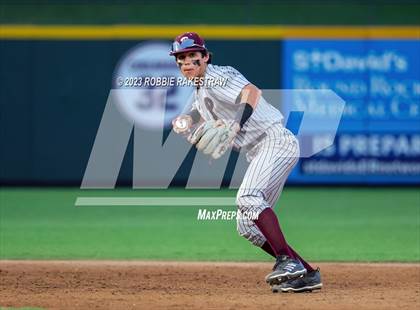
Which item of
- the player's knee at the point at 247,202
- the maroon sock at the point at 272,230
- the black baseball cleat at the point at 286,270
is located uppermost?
the player's knee at the point at 247,202

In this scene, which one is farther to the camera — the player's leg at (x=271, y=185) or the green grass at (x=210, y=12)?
the green grass at (x=210, y=12)

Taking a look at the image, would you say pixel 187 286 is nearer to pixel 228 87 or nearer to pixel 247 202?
pixel 247 202

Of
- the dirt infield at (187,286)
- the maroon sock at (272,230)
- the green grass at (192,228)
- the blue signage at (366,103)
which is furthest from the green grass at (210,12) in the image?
the maroon sock at (272,230)

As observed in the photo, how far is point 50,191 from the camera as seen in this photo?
17.8 meters

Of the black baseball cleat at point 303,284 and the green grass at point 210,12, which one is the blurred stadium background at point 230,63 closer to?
the green grass at point 210,12

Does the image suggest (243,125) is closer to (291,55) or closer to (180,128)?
(180,128)

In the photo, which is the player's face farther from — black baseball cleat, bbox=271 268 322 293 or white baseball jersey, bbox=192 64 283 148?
black baseball cleat, bbox=271 268 322 293

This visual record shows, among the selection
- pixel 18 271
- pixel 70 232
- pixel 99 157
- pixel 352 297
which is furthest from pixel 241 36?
pixel 352 297

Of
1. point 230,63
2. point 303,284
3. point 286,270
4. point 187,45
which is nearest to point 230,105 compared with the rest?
point 187,45

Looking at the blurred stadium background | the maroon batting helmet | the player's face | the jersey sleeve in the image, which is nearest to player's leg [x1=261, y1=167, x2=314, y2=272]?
the jersey sleeve

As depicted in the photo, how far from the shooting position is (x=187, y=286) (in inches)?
348

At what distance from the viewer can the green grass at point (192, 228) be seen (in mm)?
11382

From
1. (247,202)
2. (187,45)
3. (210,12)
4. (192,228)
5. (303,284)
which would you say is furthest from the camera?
(210,12)

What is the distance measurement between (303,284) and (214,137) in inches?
53.5
